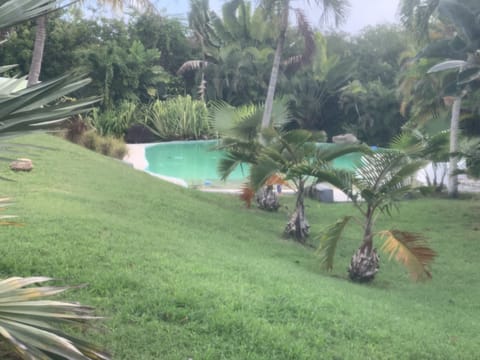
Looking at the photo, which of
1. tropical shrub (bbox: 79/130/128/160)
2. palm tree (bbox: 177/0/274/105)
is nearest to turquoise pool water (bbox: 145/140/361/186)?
tropical shrub (bbox: 79/130/128/160)

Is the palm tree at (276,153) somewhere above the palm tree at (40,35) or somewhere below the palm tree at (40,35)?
below

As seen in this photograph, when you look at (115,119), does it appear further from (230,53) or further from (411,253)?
(411,253)

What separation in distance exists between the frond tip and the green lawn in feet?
1.02

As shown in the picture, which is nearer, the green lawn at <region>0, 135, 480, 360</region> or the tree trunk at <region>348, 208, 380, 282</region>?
the green lawn at <region>0, 135, 480, 360</region>

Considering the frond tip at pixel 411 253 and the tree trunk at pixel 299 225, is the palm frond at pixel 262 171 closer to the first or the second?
the tree trunk at pixel 299 225

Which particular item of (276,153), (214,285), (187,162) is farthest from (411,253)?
(187,162)

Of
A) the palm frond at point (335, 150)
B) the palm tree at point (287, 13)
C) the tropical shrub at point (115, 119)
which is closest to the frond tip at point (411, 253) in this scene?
the palm frond at point (335, 150)

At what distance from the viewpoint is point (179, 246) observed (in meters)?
5.19

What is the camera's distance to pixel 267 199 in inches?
402

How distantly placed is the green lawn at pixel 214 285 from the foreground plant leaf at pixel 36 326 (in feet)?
1.88

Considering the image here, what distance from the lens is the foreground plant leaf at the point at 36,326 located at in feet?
5.76

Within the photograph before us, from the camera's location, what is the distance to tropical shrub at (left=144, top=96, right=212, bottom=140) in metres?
21.7

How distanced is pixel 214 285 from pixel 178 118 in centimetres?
1839

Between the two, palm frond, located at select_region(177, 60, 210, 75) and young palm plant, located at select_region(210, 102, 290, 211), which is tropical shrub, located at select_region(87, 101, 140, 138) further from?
young palm plant, located at select_region(210, 102, 290, 211)
